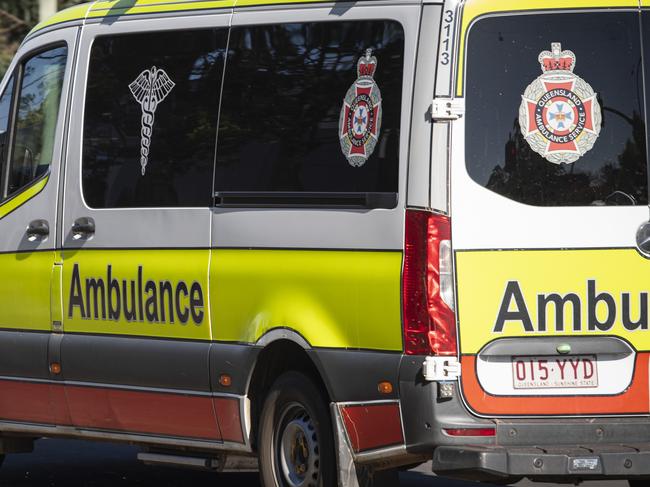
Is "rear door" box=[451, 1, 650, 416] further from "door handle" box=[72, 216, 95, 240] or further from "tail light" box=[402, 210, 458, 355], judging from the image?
"door handle" box=[72, 216, 95, 240]

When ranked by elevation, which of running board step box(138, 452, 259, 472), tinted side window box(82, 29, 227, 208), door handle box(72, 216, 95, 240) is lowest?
running board step box(138, 452, 259, 472)

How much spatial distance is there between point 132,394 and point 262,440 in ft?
2.88

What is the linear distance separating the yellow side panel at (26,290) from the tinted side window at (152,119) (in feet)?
1.67

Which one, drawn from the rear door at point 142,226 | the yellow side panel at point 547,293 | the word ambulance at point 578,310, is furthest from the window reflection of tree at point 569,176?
the rear door at point 142,226

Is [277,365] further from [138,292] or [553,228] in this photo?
[553,228]

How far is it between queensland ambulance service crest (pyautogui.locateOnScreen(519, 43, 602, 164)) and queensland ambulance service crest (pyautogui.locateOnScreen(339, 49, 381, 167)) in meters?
0.64

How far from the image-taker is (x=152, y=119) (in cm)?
828

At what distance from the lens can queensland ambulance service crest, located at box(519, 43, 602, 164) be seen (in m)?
6.88

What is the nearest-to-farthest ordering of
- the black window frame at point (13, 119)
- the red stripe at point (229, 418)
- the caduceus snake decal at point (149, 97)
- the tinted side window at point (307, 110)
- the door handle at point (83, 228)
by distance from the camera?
the tinted side window at point (307, 110), the red stripe at point (229, 418), the caduceus snake decal at point (149, 97), the door handle at point (83, 228), the black window frame at point (13, 119)

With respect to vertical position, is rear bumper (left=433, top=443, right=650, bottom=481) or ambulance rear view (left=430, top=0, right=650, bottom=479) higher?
ambulance rear view (left=430, top=0, right=650, bottom=479)

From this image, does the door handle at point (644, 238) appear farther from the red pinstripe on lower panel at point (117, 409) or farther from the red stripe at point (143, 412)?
the red stripe at point (143, 412)

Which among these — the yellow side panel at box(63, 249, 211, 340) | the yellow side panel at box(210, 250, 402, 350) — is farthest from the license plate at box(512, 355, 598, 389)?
the yellow side panel at box(63, 249, 211, 340)

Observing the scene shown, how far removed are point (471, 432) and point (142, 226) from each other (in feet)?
7.27

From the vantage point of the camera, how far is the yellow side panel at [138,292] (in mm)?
7898
